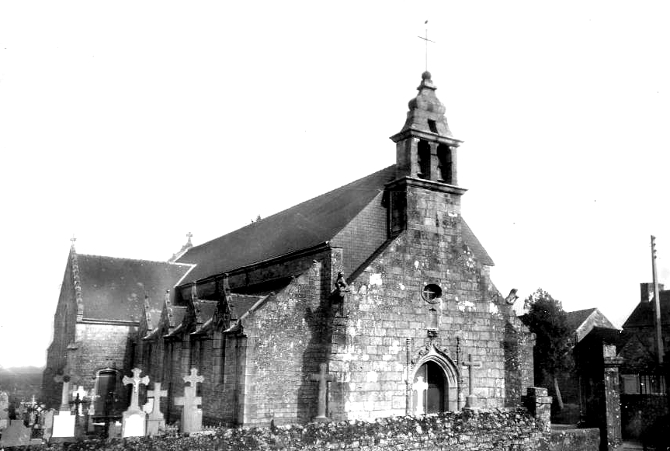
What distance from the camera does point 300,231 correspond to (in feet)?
96.9

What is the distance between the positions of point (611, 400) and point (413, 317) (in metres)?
7.36

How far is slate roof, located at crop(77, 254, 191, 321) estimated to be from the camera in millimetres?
38125

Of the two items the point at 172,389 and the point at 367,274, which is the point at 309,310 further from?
the point at 172,389

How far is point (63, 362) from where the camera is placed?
38.8 m

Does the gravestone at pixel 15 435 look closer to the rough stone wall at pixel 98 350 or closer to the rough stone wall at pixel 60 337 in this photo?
the rough stone wall at pixel 98 350

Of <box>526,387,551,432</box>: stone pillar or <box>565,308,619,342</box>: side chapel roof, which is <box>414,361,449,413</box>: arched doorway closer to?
<box>526,387,551,432</box>: stone pillar

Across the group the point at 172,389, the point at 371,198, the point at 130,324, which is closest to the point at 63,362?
the point at 130,324

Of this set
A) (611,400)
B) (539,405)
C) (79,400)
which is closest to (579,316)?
(611,400)

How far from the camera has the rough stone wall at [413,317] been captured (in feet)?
72.7

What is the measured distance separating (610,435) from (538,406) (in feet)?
20.9

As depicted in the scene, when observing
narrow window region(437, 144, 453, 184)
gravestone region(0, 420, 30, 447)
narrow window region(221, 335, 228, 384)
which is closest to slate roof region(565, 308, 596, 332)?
narrow window region(437, 144, 453, 184)

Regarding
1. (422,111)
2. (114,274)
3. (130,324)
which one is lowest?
(130,324)

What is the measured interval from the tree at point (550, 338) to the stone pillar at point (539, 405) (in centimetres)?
3007

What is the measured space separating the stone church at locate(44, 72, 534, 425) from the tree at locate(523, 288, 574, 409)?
667 inches
